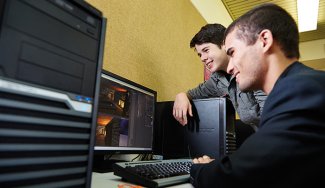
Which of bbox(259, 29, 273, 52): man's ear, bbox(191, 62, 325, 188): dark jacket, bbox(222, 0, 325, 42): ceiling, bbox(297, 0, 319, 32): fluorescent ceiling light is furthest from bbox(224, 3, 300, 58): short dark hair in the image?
bbox(297, 0, 319, 32): fluorescent ceiling light

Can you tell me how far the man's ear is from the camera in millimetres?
757

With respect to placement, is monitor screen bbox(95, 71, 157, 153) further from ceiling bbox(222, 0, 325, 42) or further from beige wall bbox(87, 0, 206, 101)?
ceiling bbox(222, 0, 325, 42)

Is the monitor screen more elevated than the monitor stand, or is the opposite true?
the monitor screen

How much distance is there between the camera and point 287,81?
1.80ft

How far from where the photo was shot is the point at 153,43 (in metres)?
1.48

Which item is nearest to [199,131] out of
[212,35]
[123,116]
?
[123,116]

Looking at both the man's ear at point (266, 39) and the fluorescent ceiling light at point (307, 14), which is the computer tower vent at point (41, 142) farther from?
the fluorescent ceiling light at point (307, 14)

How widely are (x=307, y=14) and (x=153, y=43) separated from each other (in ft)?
8.05

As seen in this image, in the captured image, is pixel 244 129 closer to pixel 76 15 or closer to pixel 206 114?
pixel 206 114

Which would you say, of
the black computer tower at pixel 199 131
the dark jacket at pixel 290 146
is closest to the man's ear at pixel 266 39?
the dark jacket at pixel 290 146

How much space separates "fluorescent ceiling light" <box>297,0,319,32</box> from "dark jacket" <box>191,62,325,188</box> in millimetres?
2738

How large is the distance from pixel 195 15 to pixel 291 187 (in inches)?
73.5

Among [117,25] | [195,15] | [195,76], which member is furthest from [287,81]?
[195,15]

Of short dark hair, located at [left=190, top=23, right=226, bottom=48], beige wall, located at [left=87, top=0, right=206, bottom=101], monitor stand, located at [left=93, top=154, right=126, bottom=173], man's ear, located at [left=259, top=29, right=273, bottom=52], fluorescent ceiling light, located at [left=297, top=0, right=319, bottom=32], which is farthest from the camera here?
fluorescent ceiling light, located at [left=297, top=0, right=319, bottom=32]
